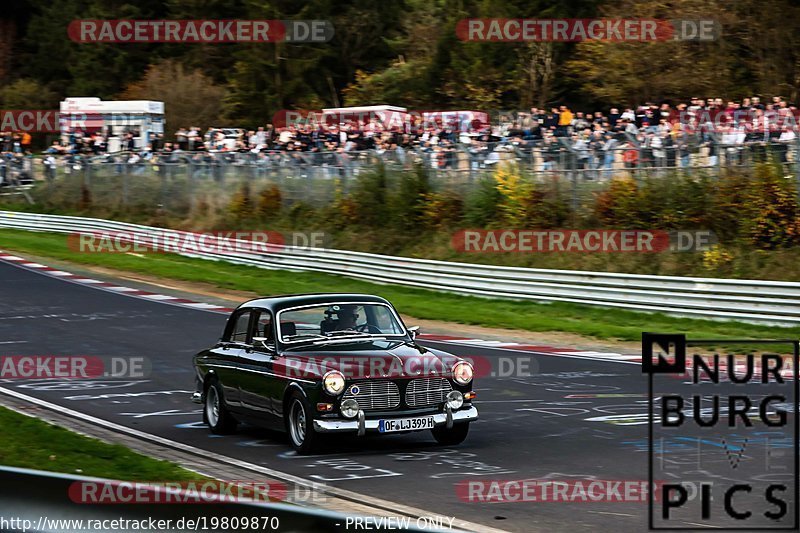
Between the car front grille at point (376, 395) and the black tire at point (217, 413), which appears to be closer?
the car front grille at point (376, 395)

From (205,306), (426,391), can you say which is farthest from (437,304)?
(426,391)

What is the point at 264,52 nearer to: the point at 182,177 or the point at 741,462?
the point at 182,177

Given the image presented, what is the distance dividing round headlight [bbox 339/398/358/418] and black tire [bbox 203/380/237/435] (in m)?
2.19

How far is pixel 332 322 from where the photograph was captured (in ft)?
37.5

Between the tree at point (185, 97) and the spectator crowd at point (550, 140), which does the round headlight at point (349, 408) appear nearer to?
the spectator crowd at point (550, 140)

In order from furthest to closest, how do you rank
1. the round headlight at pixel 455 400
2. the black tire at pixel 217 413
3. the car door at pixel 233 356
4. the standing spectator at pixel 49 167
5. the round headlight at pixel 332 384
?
1. the standing spectator at pixel 49 167
2. the black tire at pixel 217 413
3. the car door at pixel 233 356
4. the round headlight at pixel 455 400
5. the round headlight at pixel 332 384

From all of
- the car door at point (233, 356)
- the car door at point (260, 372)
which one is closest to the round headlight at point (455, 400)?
the car door at point (260, 372)

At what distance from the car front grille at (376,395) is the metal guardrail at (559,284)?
40.1 ft

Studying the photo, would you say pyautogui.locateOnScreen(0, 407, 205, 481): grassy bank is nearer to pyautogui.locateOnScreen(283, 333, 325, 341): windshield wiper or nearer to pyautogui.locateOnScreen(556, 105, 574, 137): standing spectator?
pyautogui.locateOnScreen(283, 333, 325, 341): windshield wiper

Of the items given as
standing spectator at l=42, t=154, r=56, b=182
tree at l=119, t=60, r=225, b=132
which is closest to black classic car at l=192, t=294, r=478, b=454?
standing spectator at l=42, t=154, r=56, b=182

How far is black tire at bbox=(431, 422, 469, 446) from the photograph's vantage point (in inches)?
429

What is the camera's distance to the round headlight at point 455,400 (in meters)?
10.7

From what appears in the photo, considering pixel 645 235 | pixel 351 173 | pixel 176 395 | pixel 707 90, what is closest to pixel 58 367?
pixel 176 395

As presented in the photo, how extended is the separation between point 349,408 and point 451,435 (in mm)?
1217
